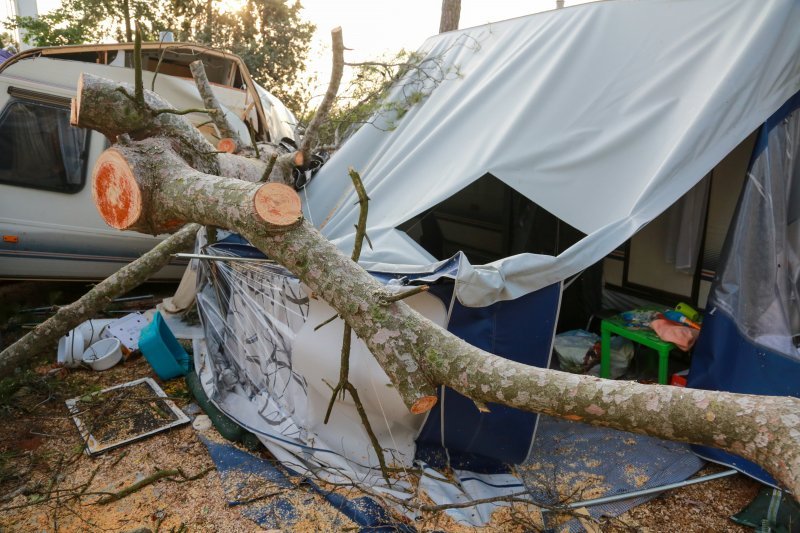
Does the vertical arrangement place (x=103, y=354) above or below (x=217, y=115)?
below

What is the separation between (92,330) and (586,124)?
4343 millimetres

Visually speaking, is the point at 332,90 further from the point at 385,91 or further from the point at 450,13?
the point at 450,13

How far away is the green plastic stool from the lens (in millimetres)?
3689

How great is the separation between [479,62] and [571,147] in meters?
1.51

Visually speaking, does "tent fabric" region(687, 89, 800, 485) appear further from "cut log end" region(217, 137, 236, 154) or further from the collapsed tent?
"cut log end" region(217, 137, 236, 154)

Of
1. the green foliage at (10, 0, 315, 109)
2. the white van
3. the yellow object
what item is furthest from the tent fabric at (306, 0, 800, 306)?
the green foliage at (10, 0, 315, 109)

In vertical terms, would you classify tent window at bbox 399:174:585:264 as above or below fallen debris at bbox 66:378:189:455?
above

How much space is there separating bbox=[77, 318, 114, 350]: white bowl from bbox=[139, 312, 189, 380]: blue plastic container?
728 mm

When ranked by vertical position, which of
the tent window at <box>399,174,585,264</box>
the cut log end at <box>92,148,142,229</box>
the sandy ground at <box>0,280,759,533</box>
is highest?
the cut log end at <box>92,148,142,229</box>

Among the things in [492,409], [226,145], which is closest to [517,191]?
[492,409]

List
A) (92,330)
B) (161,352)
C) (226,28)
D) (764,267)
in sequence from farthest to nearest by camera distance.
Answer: (226,28) → (92,330) → (161,352) → (764,267)

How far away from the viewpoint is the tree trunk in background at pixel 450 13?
26.2ft

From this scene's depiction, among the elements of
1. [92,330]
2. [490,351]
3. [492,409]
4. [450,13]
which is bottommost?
[92,330]

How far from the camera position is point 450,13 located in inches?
317
